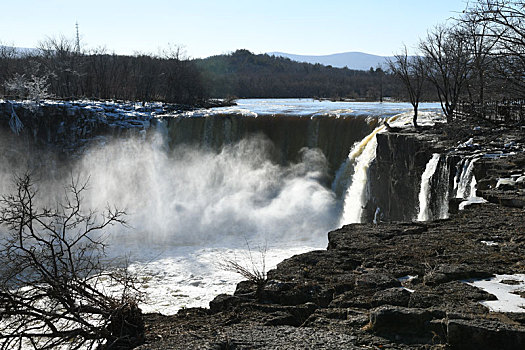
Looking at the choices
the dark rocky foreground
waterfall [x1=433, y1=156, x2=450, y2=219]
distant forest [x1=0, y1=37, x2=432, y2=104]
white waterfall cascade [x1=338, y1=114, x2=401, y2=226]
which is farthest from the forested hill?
the dark rocky foreground

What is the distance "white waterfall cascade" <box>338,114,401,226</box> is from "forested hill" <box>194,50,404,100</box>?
28.5 metres

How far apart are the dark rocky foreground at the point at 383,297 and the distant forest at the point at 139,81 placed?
2074 cm

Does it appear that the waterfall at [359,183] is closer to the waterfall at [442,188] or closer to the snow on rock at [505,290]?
the waterfall at [442,188]

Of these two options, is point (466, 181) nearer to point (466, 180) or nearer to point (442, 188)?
point (466, 180)

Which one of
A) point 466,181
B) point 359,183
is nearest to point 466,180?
point 466,181

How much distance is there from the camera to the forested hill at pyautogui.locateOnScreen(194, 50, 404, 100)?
228 feet

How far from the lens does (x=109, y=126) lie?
27656 mm

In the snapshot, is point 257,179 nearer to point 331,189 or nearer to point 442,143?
point 331,189

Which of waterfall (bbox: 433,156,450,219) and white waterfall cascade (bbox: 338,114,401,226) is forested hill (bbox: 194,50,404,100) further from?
waterfall (bbox: 433,156,450,219)

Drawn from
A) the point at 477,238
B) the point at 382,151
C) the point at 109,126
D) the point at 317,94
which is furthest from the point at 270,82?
the point at 477,238

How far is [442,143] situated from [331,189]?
24.8 feet

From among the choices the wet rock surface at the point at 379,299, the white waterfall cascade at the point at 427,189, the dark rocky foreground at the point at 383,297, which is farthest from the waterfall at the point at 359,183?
the wet rock surface at the point at 379,299

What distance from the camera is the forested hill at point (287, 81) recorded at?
2736 inches

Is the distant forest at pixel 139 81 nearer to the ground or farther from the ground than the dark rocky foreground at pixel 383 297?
farther from the ground
